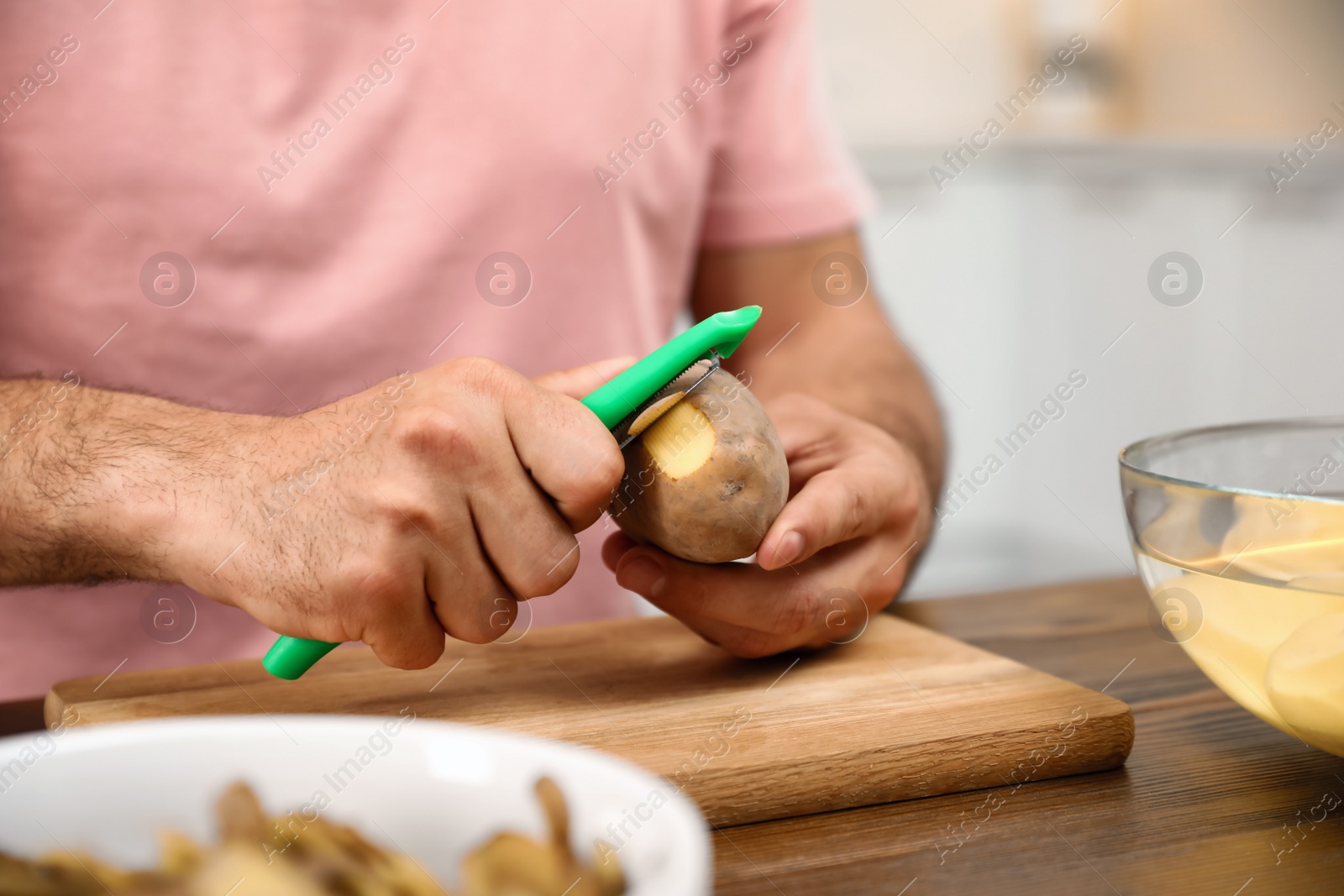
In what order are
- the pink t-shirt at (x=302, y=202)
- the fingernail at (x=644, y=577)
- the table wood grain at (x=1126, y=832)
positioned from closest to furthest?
the table wood grain at (x=1126, y=832) < the fingernail at (x=644, y=577) < the pink t-shirt at (x=302, y=202)

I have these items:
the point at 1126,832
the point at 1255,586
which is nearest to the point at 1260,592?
the point at 1255,586

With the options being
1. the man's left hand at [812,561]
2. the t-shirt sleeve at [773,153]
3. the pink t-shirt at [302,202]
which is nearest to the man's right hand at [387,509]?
the man's left hand at [812,561]

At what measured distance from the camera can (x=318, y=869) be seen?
0.31 metres

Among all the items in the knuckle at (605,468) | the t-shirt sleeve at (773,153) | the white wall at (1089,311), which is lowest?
the white wall at (1089,311)

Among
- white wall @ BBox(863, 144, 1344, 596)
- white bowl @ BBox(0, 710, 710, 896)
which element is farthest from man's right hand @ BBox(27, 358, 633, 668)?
white wall @ BBox(863, 144, 1344, 596)

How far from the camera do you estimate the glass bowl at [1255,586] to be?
1.66 feet

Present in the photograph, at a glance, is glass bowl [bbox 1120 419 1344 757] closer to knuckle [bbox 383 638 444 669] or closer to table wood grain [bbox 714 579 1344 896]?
table wood grain [bbox 714 579 1344 896]

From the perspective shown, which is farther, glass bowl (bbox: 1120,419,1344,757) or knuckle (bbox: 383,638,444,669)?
knuckle (bbox: 383,638,444,669)

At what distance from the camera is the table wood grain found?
45cm

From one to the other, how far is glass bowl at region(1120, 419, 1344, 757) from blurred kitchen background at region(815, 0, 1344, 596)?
2298 millimetres

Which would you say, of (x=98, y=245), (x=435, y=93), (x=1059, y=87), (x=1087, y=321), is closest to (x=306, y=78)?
(x=435, y=93)

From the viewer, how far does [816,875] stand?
1.51 ft

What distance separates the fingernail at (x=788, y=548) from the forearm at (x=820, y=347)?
34cm

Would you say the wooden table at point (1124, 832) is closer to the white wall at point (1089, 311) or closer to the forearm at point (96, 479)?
the forearm at point (96, 479)
